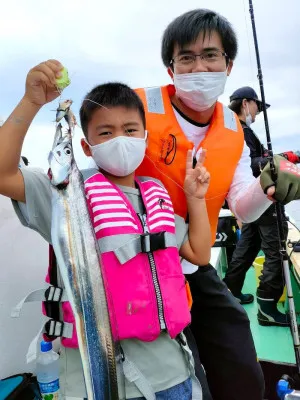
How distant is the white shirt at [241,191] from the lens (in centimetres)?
223

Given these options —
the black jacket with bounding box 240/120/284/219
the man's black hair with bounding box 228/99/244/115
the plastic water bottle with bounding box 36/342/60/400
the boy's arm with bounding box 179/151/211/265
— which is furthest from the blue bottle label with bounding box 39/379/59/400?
the man's black hair with bounding box 228/99/244/115

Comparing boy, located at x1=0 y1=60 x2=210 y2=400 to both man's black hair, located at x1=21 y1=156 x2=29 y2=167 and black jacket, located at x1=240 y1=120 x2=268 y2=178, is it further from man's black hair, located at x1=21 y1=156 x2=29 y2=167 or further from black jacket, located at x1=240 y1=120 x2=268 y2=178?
black jacket, located at x1=240 y1=120 x2=268 y2=178

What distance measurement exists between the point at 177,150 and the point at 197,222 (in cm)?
57

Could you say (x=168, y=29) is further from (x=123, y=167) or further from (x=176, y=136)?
(x=123, y=167)

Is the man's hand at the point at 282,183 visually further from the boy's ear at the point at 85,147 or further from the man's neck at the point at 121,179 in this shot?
the boy's ear at the point at 85,147

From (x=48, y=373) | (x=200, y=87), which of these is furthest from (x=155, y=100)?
(x=48, y=373)

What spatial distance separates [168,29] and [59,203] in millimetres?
1588

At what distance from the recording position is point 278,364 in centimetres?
330

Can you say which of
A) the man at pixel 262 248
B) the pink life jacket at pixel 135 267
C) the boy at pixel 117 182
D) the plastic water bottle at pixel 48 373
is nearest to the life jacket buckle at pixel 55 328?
the pink life jacket at pixel 135 267

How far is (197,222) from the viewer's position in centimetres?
193

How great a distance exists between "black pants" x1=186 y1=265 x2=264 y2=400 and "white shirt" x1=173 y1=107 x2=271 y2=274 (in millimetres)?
165

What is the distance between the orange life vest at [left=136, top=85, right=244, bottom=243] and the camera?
2.23 m

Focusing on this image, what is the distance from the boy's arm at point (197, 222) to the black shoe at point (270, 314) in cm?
274

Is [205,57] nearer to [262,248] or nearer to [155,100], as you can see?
[155,100]
